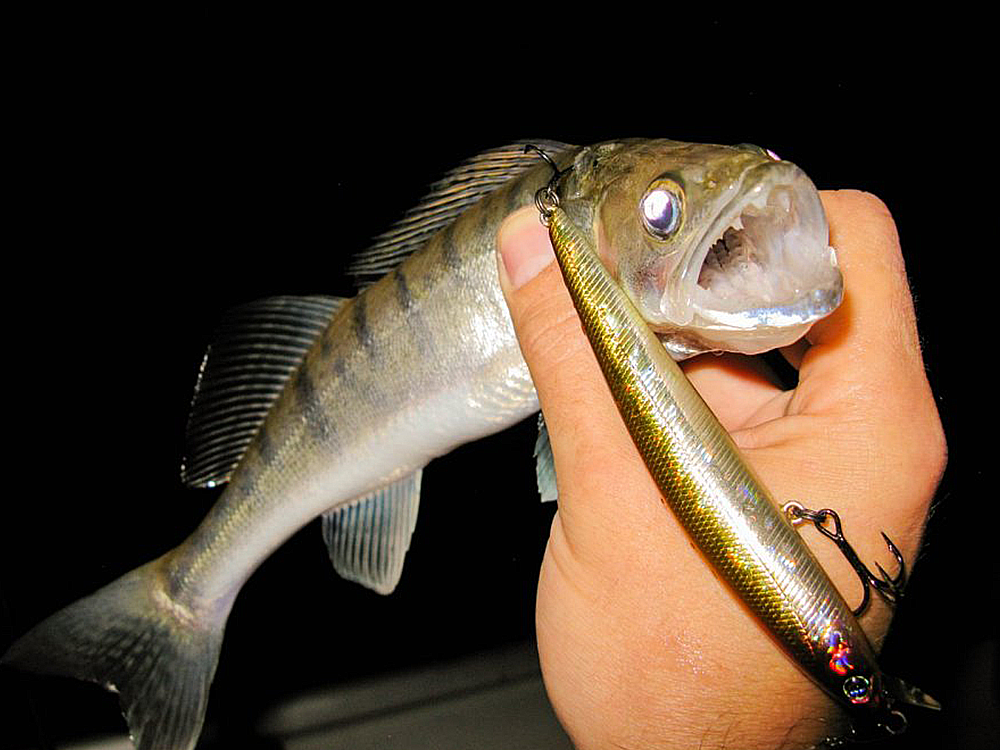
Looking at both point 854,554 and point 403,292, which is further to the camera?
point 403,292

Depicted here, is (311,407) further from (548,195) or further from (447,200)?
(548,195)

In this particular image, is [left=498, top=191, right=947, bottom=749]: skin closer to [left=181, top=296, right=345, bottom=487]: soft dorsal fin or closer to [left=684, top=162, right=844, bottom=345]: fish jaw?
[left=684, top=162, right=844, bottom=345]: fish jaw

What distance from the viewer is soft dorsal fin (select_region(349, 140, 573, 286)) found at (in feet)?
3.16

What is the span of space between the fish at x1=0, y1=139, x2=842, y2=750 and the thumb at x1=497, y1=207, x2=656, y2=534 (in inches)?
2.6

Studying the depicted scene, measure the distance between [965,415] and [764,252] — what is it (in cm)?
115

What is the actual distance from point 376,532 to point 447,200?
0.48m

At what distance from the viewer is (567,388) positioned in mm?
746

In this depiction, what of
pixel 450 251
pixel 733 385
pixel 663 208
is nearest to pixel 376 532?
pixel 450 251

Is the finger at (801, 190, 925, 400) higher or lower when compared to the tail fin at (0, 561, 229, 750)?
higher

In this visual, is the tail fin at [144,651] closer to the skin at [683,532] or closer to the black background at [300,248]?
the black background at [300,248]

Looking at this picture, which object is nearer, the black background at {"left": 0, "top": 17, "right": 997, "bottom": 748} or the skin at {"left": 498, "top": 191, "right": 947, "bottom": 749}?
the skin at {"left": 498, "top": 191, "right": 947, "bottom": 749}

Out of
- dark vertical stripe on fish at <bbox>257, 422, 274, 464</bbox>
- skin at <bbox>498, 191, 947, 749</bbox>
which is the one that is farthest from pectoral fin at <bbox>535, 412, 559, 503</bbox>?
dark vertical stripe on fish at <bbox>257, 422, 274, 464</bbox>

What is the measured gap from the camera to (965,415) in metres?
1.57

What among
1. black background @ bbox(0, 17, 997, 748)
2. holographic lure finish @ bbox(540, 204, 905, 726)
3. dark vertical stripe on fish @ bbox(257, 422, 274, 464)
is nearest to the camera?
holographic lure finish @ bbox(540, 204, 905, 726)
